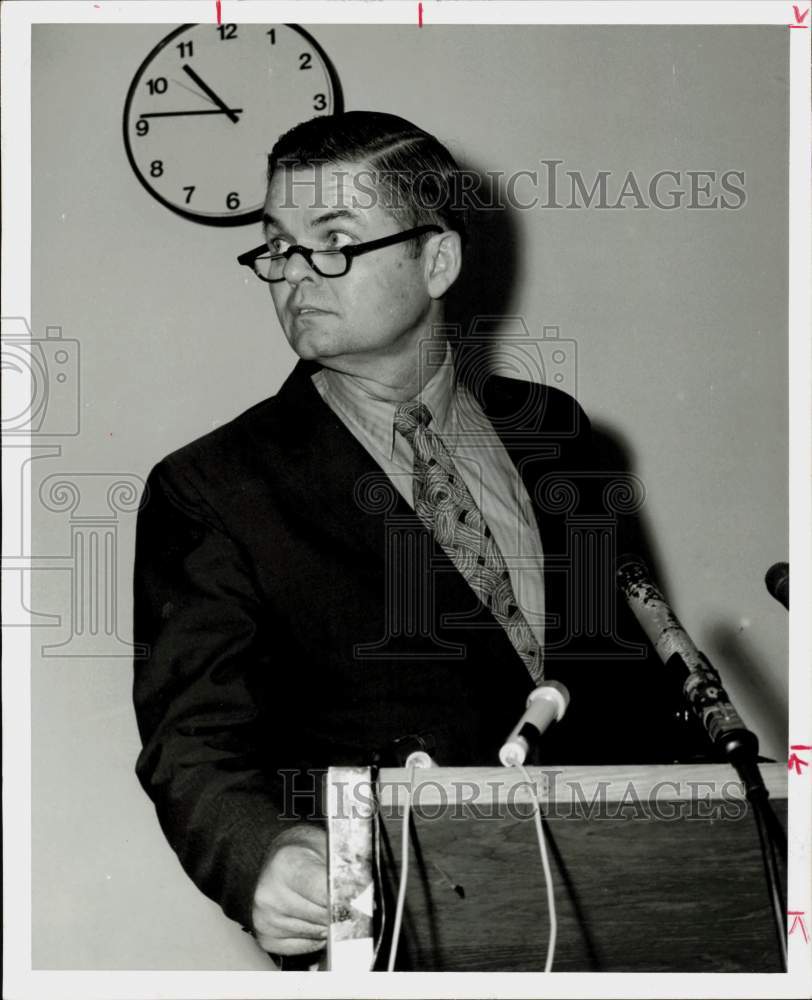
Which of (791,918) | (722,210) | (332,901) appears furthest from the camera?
(722,210)

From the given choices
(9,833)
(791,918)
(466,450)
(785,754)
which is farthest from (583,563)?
(9,833)

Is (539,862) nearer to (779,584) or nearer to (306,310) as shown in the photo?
(779,584)

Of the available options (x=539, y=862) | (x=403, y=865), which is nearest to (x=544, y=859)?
(x=539, y=862)

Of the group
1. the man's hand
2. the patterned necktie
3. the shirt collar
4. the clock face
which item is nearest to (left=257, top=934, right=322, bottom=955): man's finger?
the man's hand

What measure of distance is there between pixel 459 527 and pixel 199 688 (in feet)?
1.08

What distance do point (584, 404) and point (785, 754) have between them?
452 millimetres

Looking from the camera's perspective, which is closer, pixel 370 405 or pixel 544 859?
pixel 544 859

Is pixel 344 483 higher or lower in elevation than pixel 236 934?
higher

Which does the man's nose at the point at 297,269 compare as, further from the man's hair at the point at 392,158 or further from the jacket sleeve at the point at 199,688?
the jacket sleeve at the point at 199,688

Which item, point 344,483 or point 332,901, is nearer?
point 332,901

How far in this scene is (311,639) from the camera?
4.50ft

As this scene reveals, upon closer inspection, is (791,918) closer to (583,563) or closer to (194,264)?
(583,563)

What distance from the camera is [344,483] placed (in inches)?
55.1

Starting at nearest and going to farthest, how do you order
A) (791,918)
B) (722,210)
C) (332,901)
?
(332,901), (791,918), (722,210)
